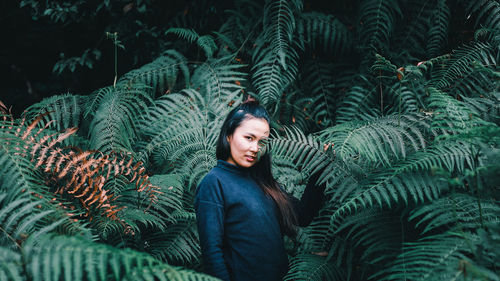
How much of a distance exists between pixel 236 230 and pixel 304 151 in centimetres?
53

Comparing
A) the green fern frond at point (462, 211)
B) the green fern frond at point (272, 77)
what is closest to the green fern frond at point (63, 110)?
the green fern frond at point (272, 77)

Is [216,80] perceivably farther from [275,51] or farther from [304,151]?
[304,151]

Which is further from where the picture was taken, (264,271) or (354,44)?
(354,44)

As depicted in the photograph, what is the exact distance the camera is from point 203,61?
3.12m

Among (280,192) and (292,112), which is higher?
(292,112)

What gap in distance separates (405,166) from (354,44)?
1.69m

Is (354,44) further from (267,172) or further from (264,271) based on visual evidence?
(264,271)

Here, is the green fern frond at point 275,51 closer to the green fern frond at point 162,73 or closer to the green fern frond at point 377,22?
the green fern frond at point 377,22

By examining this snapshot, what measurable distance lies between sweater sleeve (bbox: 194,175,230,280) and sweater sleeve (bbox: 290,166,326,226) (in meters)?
0.46

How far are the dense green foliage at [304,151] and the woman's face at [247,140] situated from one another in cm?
11

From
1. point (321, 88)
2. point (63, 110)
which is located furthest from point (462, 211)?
point (63, 110)

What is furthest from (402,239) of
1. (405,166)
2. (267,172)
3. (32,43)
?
(32,43)

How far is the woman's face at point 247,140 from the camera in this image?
4.81 ft

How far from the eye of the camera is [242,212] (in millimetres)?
1405
